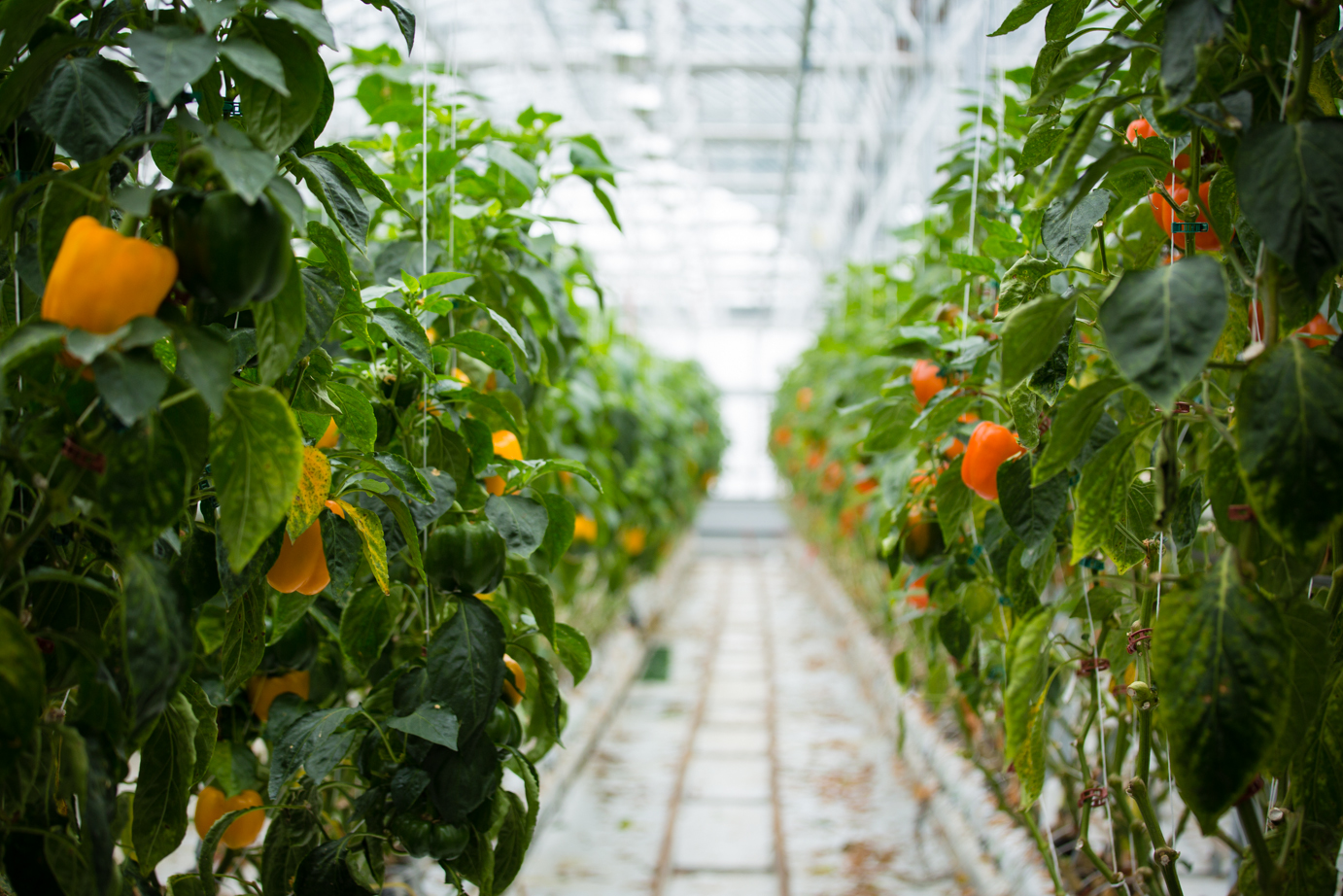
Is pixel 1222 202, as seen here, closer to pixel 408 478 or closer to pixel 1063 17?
pixel 1063 17

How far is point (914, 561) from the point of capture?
4.46 feet

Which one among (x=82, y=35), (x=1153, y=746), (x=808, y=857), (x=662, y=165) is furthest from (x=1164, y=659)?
(x=662, y=165)

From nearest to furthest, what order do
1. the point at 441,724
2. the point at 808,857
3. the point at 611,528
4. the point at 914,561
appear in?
1. the point at 441,724
2. the point at 914,561
3. the point at 808,857
4. the point at 611,528

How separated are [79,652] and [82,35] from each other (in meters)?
0.35

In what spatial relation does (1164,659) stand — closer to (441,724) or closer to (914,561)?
(441,724)

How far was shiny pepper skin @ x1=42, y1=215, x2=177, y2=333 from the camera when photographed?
1.53ft

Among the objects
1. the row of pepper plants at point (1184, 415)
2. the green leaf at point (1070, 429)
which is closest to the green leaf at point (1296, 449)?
the row of pepper plants at point (1184, 415)

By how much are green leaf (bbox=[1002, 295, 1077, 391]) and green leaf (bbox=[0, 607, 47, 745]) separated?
0.57 m

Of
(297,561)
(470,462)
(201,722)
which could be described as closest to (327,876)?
(201,722)

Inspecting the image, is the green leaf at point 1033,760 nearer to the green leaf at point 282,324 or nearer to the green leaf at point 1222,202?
the green leaf at point 1222,202

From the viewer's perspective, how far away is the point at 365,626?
93 centimetres

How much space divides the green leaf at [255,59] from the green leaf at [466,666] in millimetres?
466

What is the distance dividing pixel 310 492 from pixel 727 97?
10189 millimetres

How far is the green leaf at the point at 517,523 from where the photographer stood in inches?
36.3
